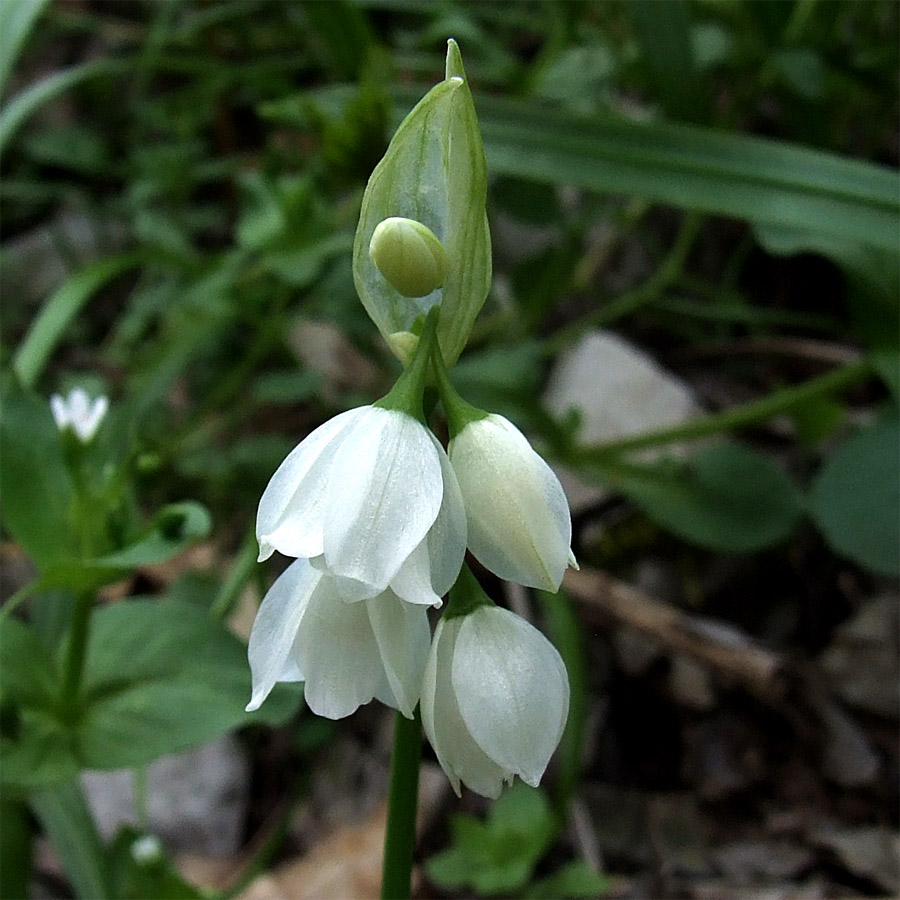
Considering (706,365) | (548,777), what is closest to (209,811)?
(548,777)

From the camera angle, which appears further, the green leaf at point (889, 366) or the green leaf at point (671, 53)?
the green leaf at point (671, 53)

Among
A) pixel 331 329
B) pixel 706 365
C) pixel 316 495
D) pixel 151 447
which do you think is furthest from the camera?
pixel 331 329

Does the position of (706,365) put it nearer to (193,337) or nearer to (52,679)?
(193,337)

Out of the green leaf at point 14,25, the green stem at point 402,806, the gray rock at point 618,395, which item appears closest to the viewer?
the green stem at point 402,806

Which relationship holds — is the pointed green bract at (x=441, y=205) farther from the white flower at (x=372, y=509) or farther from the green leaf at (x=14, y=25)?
the green leaf at (x=14, y=25)

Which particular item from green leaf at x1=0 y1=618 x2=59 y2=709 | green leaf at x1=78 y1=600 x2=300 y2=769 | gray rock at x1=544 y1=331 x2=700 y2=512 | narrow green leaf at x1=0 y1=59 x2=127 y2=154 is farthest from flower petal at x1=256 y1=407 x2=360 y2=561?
gray rock at x1=544 y1=331 x2=700 y2=512

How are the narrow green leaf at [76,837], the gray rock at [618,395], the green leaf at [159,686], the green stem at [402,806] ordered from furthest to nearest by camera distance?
the gray rock at [618,395] < the narrow green leaf at [76,837] < the green leaf at [159,686] < the green stem at [402,806]

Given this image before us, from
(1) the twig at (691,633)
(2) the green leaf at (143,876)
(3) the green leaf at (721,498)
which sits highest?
(2) the green leaf at (143,876)

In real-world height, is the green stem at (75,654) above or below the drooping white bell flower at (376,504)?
below

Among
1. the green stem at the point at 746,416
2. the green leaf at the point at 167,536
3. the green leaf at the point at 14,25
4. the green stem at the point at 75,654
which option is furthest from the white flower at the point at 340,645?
the green leaf at the point at 14,25
